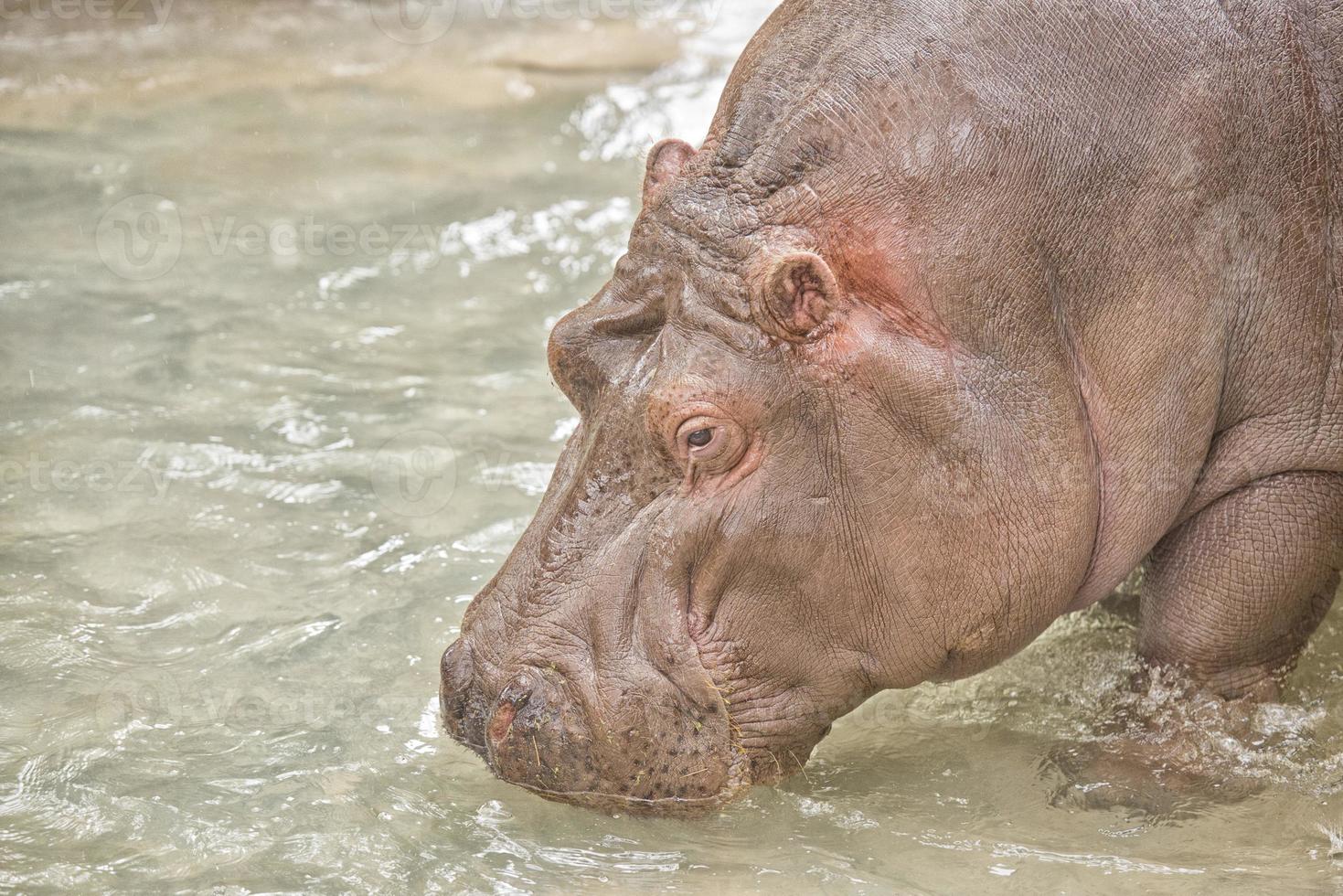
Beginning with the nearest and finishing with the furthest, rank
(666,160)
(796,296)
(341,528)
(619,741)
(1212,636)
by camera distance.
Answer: (796,296) → (619,741) → (666,160) → (1212,636) → (341,528)

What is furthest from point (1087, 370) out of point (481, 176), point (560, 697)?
point (481, 176)

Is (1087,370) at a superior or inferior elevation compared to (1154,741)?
superior

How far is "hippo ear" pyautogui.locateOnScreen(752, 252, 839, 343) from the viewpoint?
3307mm

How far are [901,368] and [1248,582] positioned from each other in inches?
43.4

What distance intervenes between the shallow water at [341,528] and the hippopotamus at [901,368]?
400 mm

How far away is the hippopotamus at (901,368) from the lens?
11.3 feet

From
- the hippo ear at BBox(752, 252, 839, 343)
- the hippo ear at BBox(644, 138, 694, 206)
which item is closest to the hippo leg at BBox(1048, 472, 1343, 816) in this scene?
the hippo ear at BBox(752, 252, 839, 343)

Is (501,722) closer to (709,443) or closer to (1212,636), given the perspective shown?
(709,443)

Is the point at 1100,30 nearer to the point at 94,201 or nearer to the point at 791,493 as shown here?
the point at 791,493

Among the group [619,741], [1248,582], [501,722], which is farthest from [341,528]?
[1248,582]

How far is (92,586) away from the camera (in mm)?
4969

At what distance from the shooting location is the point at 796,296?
3.36 meters

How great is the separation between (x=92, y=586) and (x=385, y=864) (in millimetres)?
1869

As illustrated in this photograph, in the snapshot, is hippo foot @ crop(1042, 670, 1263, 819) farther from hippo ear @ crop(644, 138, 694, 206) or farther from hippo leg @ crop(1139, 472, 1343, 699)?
hippo ear @ crop(644, 138, 694, 206)
